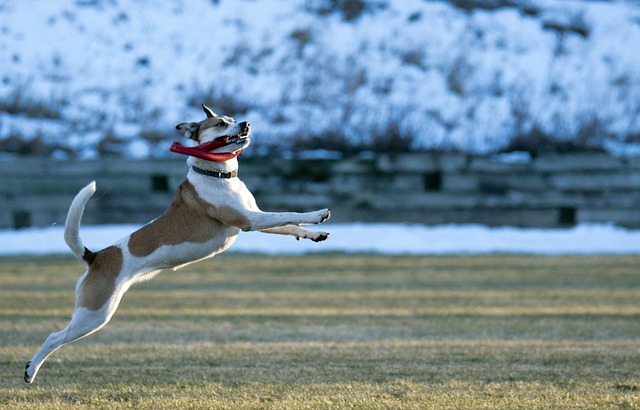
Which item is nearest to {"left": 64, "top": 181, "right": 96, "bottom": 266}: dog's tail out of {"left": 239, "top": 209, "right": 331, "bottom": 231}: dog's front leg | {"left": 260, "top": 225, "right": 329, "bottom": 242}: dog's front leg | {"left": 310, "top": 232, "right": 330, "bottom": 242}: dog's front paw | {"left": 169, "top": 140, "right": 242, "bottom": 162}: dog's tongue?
{"left": 169, "top": 140, "right": 242, "bottom": 162}: dog's tongue

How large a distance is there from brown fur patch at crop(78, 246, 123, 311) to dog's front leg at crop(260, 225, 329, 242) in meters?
0.85

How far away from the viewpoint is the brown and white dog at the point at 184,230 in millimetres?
5816

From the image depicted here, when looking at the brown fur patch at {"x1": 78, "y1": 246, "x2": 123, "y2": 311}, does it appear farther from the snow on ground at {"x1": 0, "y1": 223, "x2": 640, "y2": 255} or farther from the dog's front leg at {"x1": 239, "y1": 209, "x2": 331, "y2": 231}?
the snow on ground at {"x1": 0, "y1": 223, "x2": 640, "y2": 255}

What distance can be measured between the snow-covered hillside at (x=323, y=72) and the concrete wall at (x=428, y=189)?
120 cm

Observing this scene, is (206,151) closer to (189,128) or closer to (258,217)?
(189,128)

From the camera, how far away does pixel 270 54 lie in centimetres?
2030

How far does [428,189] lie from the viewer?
17.0m

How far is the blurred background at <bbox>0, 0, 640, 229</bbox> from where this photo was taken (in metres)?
16.8

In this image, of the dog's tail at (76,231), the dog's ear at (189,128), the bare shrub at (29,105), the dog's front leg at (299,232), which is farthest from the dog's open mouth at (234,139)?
the bare shrub at (29,105)

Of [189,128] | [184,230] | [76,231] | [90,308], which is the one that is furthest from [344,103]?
[90,308]

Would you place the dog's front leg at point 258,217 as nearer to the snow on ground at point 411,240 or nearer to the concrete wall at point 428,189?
the snow on ground at point 411,240

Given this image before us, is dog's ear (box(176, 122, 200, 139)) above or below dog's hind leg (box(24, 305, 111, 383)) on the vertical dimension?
above

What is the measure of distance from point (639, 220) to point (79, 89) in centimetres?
1017

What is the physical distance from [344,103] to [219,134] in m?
13.0
